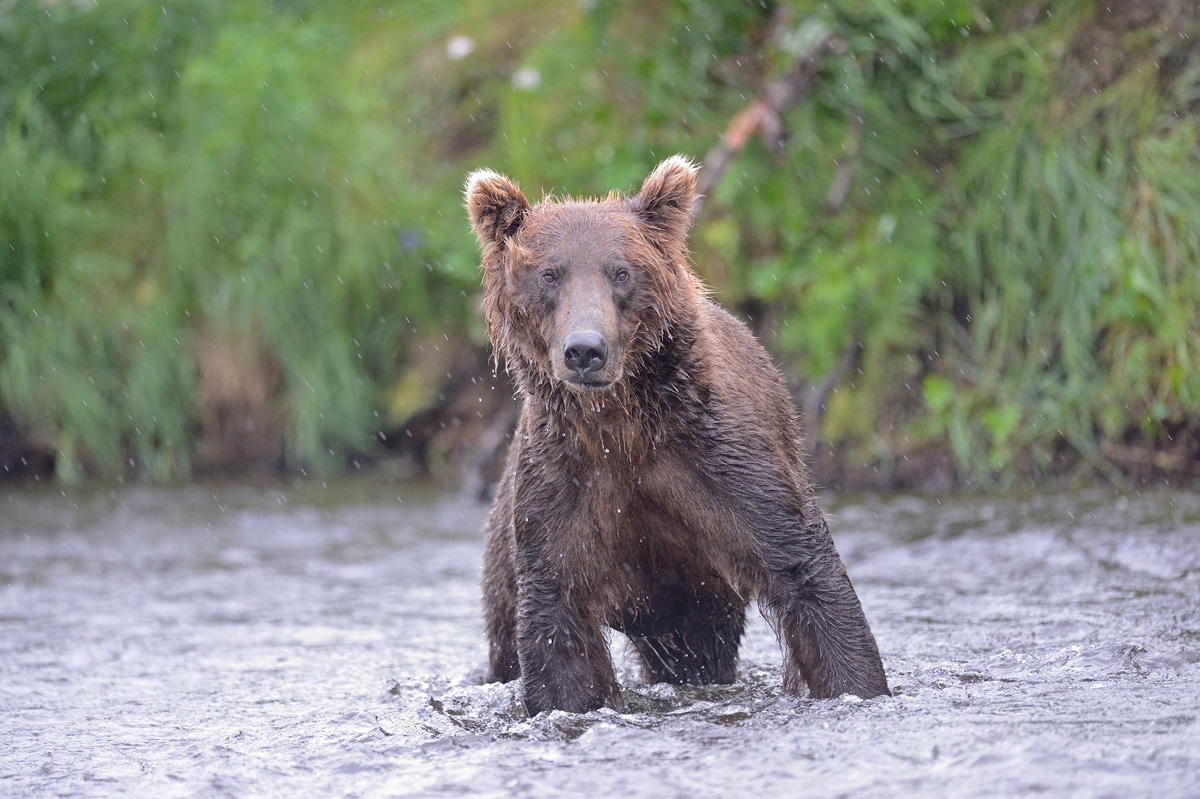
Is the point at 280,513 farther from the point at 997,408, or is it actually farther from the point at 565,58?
the point at 997,408

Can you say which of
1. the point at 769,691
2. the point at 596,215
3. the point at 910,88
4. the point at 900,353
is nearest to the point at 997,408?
the point at 900,353

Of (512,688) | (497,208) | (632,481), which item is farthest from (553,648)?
(497,208)

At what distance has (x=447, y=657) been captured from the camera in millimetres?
5156

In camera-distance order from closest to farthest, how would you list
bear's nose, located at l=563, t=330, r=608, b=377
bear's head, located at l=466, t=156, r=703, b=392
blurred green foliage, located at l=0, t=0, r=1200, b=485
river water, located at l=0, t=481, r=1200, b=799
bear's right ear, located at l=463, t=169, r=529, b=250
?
river water, located at l=0, t=481, r=1200, b=799 → bear's nose, located at l=563, t=330, r=608, b=377 → bear's head, located at l=466, t=156, r=703, b=392 → bear's right ear, located at l=463, t=169, r=529, b=250 → blurred green foliage, located at l=0, t=0, r=1200, b=485

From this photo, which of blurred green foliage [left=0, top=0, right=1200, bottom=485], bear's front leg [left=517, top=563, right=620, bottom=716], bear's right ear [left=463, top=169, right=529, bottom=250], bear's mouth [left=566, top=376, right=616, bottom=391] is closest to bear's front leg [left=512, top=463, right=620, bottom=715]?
bear's front leg [left=517, top=563, right=620, bottom=716]

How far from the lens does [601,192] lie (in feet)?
28.8

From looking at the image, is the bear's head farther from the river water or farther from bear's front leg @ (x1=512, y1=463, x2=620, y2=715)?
the river water

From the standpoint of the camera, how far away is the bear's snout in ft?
11.7

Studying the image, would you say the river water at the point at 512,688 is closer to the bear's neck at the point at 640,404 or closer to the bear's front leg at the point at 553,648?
the bear's front leg at the point at 553,648

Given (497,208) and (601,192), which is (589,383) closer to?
(497,208)

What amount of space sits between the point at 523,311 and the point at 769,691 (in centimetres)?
153

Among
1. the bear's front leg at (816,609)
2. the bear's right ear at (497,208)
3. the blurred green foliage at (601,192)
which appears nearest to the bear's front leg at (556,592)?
the bear's front leg at (816,609)

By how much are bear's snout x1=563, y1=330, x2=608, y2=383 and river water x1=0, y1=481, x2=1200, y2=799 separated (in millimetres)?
1008

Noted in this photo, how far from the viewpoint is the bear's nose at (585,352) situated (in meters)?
3.56
